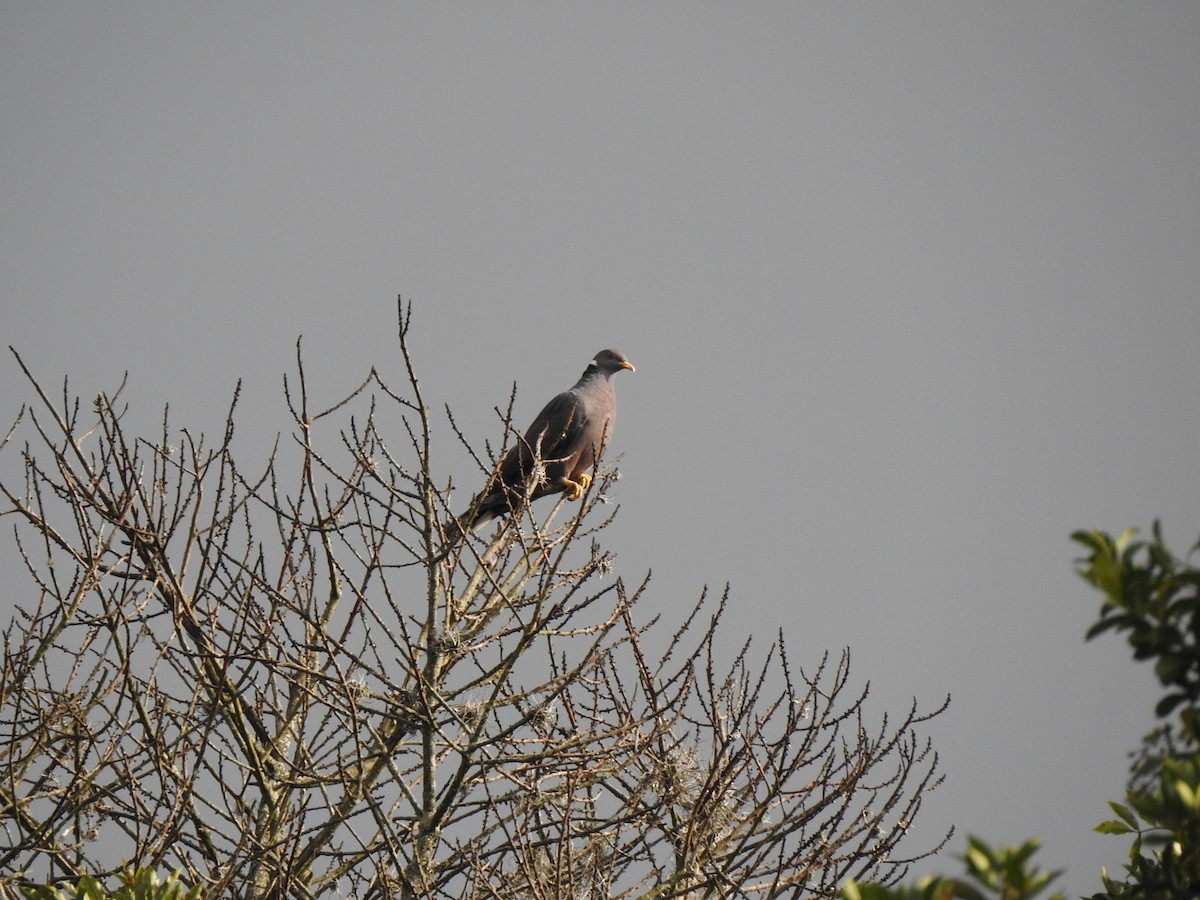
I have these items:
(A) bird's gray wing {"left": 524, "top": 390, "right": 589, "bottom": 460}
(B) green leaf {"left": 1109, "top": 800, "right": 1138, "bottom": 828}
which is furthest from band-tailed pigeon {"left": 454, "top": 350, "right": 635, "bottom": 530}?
(B) green leaf {"left": 1109, "top": 800, "right": 1138, "bottom": 828}

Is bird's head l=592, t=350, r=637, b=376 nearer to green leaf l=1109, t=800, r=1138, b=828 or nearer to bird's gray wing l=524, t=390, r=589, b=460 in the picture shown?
bird's gray wing l=524, t=390, r=589, b=460

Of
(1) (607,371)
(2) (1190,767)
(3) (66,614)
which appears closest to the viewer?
(2) (1190,767)

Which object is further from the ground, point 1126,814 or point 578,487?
point 578,487

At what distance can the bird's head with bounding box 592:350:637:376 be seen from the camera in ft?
24.9

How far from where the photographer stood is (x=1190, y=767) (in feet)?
4.99

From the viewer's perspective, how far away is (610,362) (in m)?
7.68

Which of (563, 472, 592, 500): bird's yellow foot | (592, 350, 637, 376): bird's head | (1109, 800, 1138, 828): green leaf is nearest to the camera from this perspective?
(1109, 800, 1138, 828): green leaf

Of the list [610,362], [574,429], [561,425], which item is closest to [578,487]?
[574,429]

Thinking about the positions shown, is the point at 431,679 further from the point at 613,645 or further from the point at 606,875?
the point at 606,875

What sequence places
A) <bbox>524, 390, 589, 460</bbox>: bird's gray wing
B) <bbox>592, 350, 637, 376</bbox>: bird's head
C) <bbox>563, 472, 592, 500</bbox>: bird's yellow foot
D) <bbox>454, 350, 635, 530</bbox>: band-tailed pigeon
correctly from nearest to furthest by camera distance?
<bbox>563, 472, 592, 500</bbox>: bird's yellow foot, <bbox>454, 350, 635, 530</bbox>: band-tailed pigeon, <bbox>524, 390, 589, 460</bbox>: bird's gray wing, <bbox>592, 350, 637, 376</bbox>: bird's head

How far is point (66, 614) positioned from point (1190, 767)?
310 centimetres

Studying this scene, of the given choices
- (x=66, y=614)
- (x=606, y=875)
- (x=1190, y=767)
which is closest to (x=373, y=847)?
(x=606, y=875)

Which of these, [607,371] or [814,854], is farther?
[607,371]

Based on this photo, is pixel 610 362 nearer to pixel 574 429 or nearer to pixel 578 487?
pixel 574 429
